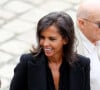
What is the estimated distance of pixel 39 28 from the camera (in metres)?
3.28

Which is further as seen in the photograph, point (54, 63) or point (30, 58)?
point (54, 63)

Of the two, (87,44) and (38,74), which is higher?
(87,44)

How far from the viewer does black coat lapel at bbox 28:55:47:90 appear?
3350 millimetres

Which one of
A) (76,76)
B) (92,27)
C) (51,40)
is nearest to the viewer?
(51,40)

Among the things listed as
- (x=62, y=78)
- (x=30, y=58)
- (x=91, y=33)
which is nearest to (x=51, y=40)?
(x=30, y=58)

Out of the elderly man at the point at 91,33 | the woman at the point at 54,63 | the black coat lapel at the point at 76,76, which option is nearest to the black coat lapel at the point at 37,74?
the woman at the point at 54,63

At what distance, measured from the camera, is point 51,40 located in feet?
10.8

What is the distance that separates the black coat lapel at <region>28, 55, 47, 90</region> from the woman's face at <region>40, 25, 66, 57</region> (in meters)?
0.10

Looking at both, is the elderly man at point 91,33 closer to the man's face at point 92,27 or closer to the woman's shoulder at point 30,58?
the man's face at point 92,27

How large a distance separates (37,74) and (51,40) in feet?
0.93

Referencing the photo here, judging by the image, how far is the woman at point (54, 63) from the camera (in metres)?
3.29

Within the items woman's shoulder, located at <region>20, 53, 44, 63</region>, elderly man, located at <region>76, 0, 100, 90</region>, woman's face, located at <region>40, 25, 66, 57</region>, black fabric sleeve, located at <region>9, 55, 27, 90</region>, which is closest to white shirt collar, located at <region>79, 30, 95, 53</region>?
elderly man, located at <region>76, 0, 100, 90</region>

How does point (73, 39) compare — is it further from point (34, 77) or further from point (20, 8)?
point (20, 8)

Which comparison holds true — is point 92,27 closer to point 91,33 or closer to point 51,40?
point 91,33
